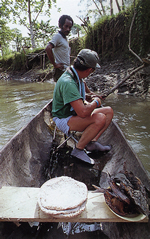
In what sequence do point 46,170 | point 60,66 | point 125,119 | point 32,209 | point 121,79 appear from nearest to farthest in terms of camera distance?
point 32,209 → point 46,170 → point 60,66 → point 125,119 → point 121,79

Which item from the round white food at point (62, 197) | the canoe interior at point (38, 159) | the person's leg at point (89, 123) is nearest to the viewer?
the round white food at point (62, 197)

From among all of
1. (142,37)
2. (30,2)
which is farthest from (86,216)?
(30,2)

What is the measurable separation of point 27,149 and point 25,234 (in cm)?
117

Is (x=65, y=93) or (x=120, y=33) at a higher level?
(x=120, y=33)

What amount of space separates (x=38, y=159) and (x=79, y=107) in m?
1.03

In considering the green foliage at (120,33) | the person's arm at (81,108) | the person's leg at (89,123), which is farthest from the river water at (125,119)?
the green foliage at (120,33)

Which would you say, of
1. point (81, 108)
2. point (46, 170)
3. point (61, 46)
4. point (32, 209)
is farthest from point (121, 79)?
point (32, 209)

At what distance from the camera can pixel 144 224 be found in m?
1.13

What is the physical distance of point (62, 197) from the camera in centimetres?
127

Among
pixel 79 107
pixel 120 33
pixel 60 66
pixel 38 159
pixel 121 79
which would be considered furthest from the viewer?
pixel 120 33

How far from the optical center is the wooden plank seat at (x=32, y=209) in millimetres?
1177

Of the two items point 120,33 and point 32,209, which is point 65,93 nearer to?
point 32,209

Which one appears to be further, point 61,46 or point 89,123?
point 61,46

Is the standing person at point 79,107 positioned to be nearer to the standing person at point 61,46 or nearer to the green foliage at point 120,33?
the standing person at point 61,46
